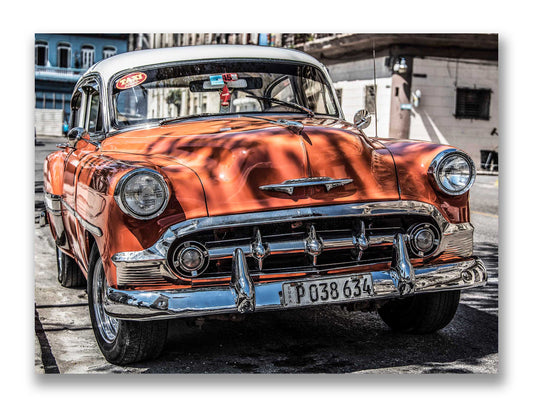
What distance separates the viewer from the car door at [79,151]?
374cm

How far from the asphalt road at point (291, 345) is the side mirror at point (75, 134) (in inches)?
5.6

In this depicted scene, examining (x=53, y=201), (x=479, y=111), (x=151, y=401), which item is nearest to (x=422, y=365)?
(x=151, y=401)

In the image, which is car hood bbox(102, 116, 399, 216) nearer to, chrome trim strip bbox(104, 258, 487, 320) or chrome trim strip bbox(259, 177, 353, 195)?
chrome trim strip bbox(259, 177, 353, 195)

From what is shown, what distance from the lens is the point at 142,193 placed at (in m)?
2.94

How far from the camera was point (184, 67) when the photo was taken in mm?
3943

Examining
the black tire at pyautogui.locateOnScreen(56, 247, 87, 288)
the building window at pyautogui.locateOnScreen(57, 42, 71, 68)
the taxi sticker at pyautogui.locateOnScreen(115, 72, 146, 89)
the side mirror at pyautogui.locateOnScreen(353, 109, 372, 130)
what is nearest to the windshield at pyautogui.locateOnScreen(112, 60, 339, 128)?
the taxi sticker at pyautogui.locateOnScreen(115, 72, 146, 89)

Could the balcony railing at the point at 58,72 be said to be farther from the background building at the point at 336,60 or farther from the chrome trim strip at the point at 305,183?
the chrome trim strip at the point at 305,183

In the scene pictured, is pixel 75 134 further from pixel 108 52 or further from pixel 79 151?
pixel 108 52

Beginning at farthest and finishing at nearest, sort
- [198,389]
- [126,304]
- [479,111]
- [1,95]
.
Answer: [479,111], [1,95], [198,389], [126,304]

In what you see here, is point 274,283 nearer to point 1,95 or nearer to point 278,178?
point 278,178

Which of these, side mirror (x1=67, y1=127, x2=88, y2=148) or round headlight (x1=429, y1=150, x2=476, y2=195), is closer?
round headlight (x1=429, y1=150, x2=476, y2=195)

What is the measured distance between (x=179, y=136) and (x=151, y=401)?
1.14 meters

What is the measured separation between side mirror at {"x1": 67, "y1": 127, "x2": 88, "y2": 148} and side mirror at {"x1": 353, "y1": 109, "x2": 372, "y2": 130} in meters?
1.41

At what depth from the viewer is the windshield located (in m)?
3.84
